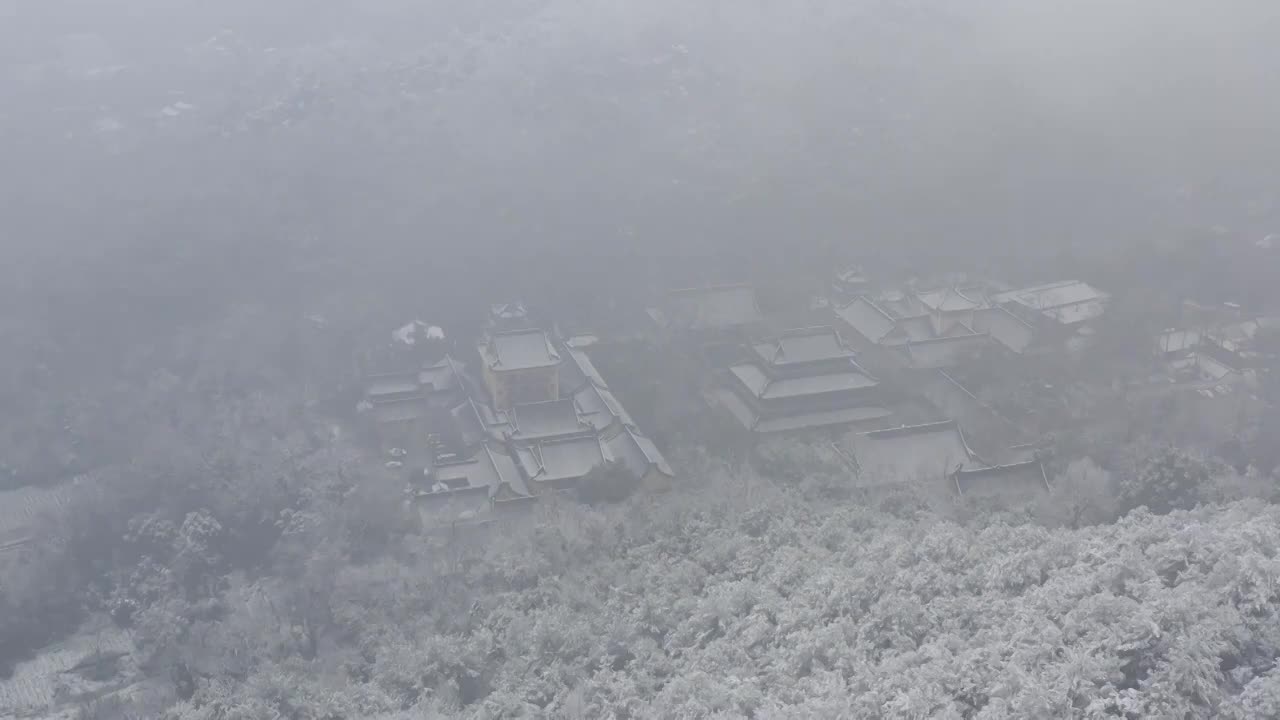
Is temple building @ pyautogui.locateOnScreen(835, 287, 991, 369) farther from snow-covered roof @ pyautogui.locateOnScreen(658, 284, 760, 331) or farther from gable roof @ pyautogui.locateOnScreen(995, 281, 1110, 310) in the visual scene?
snow-covered roof @ pyautogui.locateOnScreen(658, 284, 760, 331)

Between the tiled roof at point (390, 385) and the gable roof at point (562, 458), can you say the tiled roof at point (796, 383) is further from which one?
the tiled roof at point (390, 385)

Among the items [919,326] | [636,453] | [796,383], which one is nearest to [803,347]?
[796,383]

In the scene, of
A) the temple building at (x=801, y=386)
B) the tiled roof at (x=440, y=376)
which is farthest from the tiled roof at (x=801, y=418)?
the tiled roof at (x=440, y=376)

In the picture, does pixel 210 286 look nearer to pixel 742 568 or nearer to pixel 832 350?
pixel 832 350

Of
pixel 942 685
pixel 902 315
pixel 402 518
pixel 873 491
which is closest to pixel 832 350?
pixel 902 315

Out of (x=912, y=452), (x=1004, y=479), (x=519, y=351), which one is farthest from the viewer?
(x=519, y=351)

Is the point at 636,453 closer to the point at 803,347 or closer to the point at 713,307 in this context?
the point at 803,347
